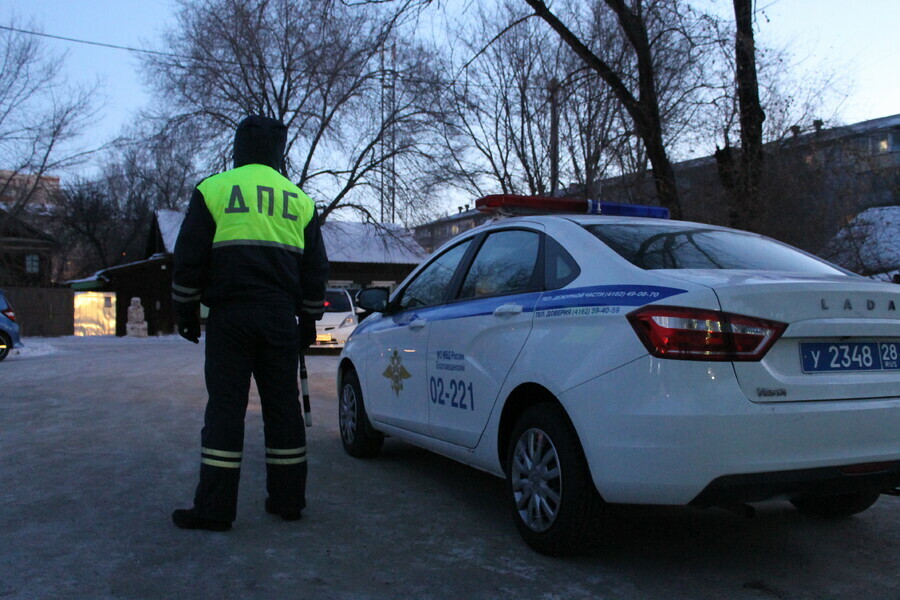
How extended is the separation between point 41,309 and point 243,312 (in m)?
31.4

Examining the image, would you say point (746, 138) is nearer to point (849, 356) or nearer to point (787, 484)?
point (849, 356)

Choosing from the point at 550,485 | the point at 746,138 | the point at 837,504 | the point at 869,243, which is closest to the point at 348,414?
the point at 550,485

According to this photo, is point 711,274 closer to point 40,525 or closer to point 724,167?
point 40,525

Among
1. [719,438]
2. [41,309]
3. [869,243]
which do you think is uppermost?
[869,243]

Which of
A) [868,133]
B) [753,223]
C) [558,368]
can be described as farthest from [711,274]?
[868,133]

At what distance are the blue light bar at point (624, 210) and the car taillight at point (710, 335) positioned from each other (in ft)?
6.54

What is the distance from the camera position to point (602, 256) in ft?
11.3

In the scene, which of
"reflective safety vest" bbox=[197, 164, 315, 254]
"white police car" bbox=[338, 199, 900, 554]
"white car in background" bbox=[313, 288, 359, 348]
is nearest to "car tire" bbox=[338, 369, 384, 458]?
"white police car" bbox=[338, 199, 900, 554]

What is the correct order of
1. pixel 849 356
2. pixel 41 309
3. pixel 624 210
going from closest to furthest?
pixel 849 356 < pixel 624 210 < pixel 41 309

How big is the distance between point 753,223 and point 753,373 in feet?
29.0

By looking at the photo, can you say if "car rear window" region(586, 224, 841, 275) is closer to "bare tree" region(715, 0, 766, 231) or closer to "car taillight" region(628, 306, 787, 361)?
"car taillight" region(628, 306, 787, 361)

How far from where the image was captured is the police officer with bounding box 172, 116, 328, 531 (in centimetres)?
376

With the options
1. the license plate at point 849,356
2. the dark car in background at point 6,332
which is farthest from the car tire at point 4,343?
the license plate at point 849,356

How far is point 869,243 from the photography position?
10758 mm
